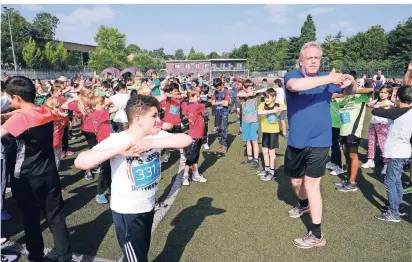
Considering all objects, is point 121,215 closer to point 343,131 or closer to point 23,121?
point 23,121

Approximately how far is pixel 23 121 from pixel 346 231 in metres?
4.35

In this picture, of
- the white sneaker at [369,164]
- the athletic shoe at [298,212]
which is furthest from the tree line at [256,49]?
the athletic shoe at [298,212]

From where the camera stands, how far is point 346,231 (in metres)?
4.36

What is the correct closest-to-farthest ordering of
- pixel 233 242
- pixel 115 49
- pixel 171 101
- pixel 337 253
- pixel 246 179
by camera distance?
1. pixel 337 253
2. pixel 233 242
3. pixel 246 179
4. pixel 171 101
5. pixel 115 49

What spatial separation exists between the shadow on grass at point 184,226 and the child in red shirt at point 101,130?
1538mm

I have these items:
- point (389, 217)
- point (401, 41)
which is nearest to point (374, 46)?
point (401, 41)

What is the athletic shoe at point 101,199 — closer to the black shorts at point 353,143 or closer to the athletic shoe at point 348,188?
the athletic shoe at point 348,188

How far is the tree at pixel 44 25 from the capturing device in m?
76.5

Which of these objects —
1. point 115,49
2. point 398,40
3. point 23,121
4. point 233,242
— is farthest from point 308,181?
point 115,49

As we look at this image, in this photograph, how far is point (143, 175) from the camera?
2.64 meters

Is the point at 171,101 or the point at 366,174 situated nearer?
the point at 366,174

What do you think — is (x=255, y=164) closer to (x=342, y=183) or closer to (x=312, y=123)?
(x=342, y=183)

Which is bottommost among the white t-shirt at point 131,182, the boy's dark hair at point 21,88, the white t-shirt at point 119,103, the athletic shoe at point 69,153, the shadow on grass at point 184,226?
the athletic shoe at point 69,153

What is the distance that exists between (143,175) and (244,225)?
2487 mm
